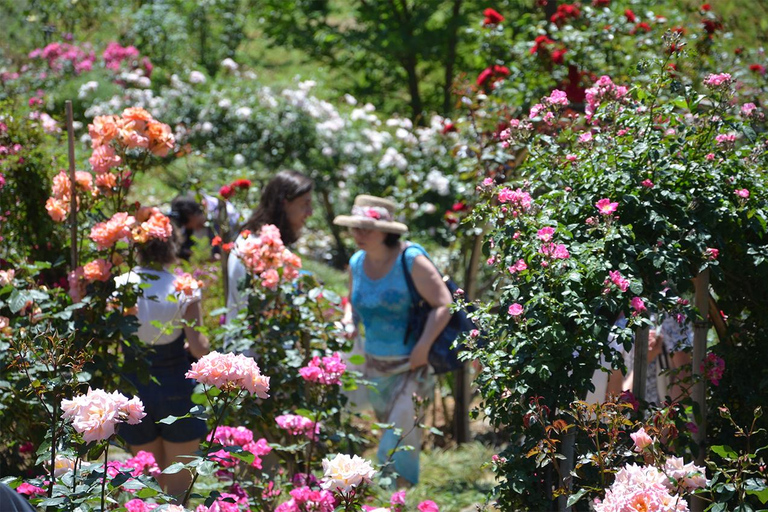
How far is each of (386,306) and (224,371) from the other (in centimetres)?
226

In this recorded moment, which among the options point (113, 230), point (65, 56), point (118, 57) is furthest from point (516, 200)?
point (65, 56)

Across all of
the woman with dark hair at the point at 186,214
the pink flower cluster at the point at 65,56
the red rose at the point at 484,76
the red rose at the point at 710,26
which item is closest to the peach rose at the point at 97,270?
the woman with dark hair at the point at 186,214

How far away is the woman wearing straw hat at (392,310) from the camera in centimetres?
412

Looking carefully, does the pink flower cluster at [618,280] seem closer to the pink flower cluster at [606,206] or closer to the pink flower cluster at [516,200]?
the pink flower cluster at [606,206]

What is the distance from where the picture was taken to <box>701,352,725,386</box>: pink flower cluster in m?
2.58

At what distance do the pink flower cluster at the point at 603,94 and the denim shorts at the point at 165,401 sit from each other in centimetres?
188

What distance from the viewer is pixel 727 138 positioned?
8.09ft

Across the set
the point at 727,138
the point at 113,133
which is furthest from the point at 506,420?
the point at 113,133

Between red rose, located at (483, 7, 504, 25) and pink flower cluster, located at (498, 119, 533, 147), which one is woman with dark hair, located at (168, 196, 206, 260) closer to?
red rose, located at (483, 7, 504, 25)

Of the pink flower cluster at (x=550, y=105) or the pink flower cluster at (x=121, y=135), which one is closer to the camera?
the pink flower cluster at (x=550, y=105)

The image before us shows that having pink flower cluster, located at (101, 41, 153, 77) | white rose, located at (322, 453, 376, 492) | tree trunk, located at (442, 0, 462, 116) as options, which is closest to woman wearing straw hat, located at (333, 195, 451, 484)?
white rose, located at (322, 453, 376, 492)

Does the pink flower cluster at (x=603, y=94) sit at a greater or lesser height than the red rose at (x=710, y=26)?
lesser

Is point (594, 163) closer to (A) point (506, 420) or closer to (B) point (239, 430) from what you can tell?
(A) point (506, 420)

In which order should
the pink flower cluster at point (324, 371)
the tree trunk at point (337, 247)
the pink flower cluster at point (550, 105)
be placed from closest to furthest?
the pink flower cluster at point (550, 105), the pink flower cluster at point (324, 371), the tree trunk at point (337, 247)
